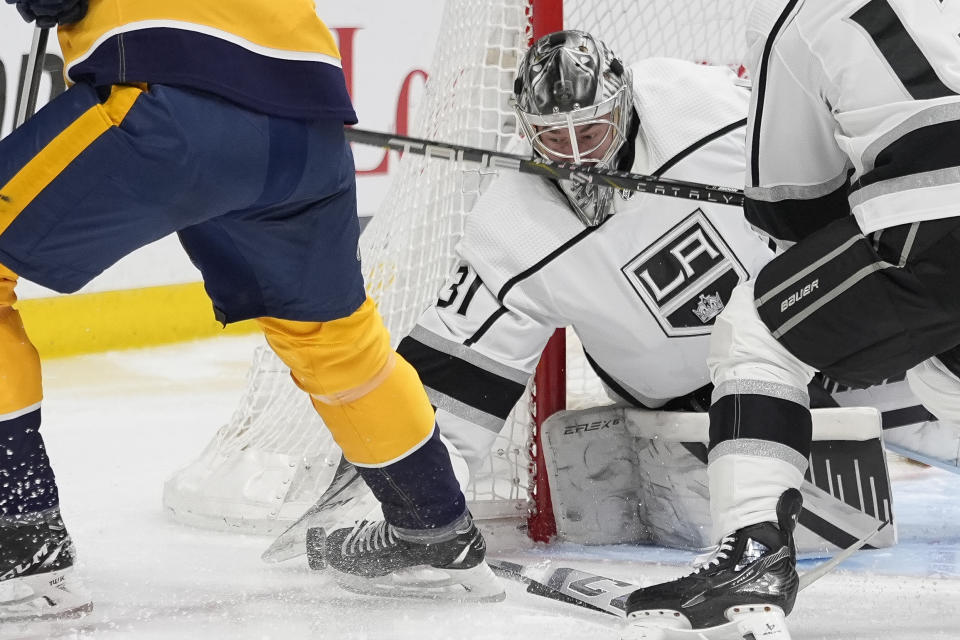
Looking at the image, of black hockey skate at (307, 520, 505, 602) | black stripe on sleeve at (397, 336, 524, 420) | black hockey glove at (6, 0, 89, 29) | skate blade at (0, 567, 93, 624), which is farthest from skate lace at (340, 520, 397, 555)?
black hockey glove at (6, 0, 89, 29)

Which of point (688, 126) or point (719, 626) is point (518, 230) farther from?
point (719, 626)

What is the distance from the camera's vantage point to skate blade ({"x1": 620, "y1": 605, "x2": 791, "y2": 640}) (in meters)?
1.49

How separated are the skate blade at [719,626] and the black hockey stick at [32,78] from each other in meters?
0.90

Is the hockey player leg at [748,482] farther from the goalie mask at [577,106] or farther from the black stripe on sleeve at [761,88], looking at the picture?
the goalie mask at [577,106]

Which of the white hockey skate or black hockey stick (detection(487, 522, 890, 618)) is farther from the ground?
the white hockey skate

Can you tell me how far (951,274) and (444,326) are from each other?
2.97 feet

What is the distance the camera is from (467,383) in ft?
6.99

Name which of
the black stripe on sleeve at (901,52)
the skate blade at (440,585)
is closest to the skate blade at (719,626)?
the skate blade at (440,585)

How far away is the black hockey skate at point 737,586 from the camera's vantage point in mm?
1510

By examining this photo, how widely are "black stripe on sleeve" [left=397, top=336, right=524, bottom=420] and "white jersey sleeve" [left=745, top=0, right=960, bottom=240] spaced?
26.7 inches

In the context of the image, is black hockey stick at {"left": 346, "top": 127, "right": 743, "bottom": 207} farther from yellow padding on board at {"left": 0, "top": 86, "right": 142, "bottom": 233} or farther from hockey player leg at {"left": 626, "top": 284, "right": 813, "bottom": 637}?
yellow padding on board at {"left": 0, "top": 86, "right": 142, "bottom": 233}

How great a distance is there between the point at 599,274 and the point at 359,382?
57cm

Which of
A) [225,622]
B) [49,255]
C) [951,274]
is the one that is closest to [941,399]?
[951,274]

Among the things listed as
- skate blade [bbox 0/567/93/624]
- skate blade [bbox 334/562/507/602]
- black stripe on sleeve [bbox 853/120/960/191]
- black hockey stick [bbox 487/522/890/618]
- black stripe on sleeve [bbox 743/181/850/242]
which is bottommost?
black hockey stick [bbox 487/522/890/618]
